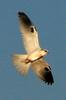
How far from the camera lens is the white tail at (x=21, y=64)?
1322 cm

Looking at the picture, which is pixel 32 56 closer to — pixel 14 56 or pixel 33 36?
pixel 14 56

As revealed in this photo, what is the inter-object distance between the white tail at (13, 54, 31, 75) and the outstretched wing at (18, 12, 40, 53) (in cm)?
46

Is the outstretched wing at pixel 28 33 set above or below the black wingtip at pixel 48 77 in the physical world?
above

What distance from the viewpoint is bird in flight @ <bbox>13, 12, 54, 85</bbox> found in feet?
43.7

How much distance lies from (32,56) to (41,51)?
1.31 feet

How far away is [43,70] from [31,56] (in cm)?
218

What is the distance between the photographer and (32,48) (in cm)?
1398

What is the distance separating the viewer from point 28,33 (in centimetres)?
1453

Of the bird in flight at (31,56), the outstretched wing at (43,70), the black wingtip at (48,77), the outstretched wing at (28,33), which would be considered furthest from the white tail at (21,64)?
the black wingtip at (48,77)

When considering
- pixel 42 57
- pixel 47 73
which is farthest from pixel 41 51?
pixel 47 73

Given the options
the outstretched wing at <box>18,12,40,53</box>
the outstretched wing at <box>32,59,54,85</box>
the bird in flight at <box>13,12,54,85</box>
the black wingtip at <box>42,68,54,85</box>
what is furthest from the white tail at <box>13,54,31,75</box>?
the black wingtip at <box>42,68,54,85</box>

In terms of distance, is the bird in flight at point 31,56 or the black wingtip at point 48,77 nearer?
the bird in flight at point 31,56

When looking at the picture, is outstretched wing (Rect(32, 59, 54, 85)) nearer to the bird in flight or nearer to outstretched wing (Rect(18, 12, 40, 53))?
the bird in flight

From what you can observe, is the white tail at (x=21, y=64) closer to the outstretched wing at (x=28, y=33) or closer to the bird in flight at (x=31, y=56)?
the bird in flight at (x=31, y=56)
